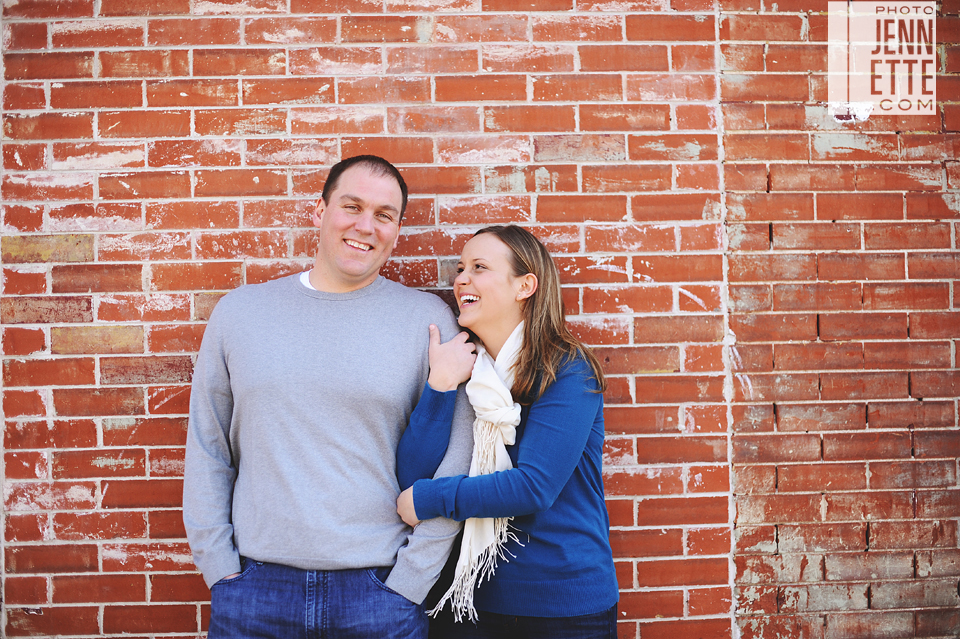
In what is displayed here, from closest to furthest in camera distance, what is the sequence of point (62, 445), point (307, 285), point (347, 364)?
point (347, 364), point (307, 285), point (62, 445)

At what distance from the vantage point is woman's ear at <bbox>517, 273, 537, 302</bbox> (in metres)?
2.17

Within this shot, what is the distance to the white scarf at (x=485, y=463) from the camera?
6.69 ft

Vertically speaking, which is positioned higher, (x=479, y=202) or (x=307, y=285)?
(x=479, y=202)

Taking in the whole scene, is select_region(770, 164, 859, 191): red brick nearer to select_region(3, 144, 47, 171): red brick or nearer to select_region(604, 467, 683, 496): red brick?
select_region(604, 467, 683, 496): red brick

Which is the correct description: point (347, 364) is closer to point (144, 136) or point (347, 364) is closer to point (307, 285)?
point (307, 285)

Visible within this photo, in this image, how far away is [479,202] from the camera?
8.17 ft

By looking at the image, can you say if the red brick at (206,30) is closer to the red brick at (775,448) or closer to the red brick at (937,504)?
the red brick at (775,448)

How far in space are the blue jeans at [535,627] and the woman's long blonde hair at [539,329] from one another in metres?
0.71

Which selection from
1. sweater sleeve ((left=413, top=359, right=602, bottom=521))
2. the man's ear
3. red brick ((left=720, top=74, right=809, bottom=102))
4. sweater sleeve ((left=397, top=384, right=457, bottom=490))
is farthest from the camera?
red brick ((left=720, top=74, right=809, bottom=102))

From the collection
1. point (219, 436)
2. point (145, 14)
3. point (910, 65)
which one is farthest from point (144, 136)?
point (910, 65)

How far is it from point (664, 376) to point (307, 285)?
1.44 meters

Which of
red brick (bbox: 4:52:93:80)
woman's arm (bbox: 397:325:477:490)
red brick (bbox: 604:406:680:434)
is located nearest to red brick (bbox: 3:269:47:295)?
red brick (bbox: 4:52:93:80)

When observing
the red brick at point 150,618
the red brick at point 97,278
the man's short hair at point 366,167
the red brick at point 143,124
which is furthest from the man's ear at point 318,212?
the red brick at point 150,618

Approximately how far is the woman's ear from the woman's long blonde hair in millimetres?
15
